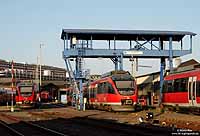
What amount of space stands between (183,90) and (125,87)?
6477mm

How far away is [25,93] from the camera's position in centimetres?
5066

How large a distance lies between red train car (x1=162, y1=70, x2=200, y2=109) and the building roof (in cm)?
1147

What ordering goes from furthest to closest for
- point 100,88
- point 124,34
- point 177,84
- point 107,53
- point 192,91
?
point 124,34
point 107,53
point 100,88
point 177,84
point 192,91

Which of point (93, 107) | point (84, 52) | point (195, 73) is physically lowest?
point (93, 107)

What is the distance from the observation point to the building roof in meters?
45.5

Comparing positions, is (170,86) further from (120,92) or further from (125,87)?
(120,92)

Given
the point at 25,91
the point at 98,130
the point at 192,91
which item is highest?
the point at 192,91

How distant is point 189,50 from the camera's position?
154 ft

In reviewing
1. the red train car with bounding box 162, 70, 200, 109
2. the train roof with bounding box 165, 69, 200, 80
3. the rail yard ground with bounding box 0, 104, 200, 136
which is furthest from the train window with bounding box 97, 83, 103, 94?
the train roof with bounding box 165, 69, 200, 80

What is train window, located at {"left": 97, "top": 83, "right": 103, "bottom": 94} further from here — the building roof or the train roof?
the train roof

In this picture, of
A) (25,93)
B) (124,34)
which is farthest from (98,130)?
(25,93)

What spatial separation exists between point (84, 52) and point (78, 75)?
13.4ft

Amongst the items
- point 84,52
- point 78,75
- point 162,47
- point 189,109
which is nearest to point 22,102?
point 78,75

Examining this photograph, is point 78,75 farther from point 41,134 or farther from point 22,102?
point 41,134
